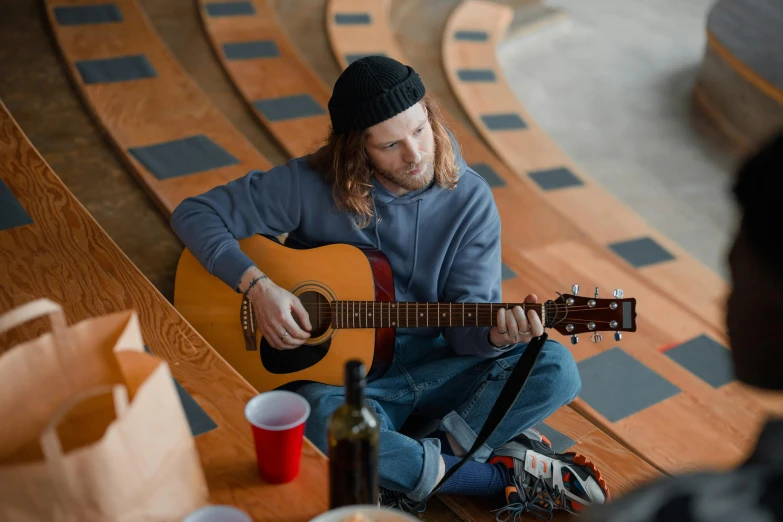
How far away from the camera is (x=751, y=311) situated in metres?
1.17

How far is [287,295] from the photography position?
2133 millimetres

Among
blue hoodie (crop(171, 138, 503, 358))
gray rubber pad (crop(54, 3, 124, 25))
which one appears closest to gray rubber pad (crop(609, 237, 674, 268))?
blue hoodie (crop(171, 138, 503, 358))

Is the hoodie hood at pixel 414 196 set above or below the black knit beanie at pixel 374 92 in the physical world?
below

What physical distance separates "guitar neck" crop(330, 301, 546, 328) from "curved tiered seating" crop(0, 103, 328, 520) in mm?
472

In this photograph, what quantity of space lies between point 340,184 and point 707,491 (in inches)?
60.5

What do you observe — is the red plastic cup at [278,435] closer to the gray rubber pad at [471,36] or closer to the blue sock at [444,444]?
the blue sock at [444,444]

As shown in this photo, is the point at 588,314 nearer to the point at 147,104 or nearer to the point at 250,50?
the point at 147,104

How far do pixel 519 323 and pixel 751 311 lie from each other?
2.81ft

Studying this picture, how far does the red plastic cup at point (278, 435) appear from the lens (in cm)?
138

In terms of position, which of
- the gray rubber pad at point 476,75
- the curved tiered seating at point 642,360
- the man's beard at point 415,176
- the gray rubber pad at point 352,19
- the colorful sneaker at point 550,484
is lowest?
the curved tiered seating at point 642,360

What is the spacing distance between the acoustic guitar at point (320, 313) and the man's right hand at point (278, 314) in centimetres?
6

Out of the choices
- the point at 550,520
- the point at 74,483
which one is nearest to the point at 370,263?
the point at 550,520

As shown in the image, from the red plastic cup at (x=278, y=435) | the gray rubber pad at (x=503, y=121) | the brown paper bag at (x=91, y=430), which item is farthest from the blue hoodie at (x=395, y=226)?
the gray rubber pad at (x=503, y=121)

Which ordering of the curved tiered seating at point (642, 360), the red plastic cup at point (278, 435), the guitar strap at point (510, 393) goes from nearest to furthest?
the red plastic cup at point (278, 435) < the guitar strap at point (510, 393) < the curved tiered seating at point (642, 360)
